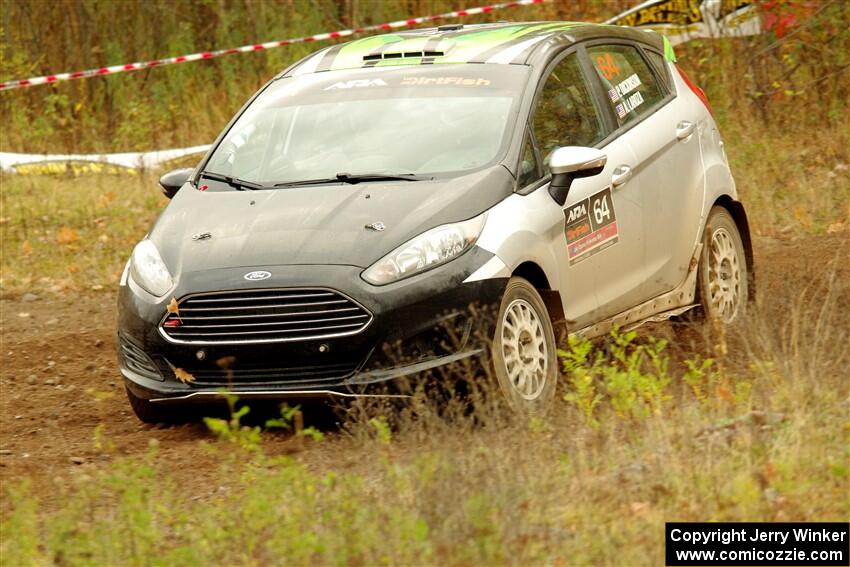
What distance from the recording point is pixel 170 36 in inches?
720

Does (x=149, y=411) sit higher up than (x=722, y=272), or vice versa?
(x=149, y=411)

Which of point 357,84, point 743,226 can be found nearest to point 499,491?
point 357,84

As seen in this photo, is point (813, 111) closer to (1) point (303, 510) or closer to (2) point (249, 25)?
(2) point (249, 25)

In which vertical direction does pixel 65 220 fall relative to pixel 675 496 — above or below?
below

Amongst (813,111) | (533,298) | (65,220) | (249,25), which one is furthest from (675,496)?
(249,25)

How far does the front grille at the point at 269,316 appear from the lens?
5961 millimetres

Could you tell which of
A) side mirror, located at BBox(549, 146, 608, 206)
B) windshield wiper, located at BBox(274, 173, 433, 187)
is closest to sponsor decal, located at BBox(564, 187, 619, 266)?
side mirror, located at BBox(549, 146, 608, 206)

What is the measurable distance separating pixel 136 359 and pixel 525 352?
177 cm

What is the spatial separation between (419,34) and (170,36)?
10993 mm

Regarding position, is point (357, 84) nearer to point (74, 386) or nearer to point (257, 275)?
point (257, 275)

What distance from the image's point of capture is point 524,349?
6.29 meters

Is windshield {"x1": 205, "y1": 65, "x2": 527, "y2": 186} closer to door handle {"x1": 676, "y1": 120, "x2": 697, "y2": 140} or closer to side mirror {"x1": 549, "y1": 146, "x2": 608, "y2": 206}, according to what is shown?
side mirror {"x1": 549, "y1": 146, "x2": 608, "y2": 206}

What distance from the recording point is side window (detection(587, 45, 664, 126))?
7590 millimetres

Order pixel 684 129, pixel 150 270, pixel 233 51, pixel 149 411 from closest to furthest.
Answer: pixel 150 270 < pixel 149 411 < pixel 684 129 < pixel 233 51
